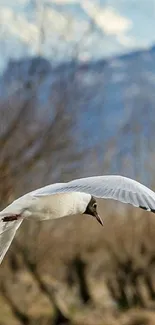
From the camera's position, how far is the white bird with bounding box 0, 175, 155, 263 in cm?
169

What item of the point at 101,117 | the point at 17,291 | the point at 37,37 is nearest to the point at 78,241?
the point at 17,291

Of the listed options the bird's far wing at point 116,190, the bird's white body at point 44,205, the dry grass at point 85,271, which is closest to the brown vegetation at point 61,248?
the dry grass at point 85,271

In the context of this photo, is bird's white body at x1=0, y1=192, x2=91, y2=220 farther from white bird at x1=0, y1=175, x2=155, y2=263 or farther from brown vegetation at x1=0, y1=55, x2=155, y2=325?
brown vegetation at x1=0, y1=55, x2=155, y2=325

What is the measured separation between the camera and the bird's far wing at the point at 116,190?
165cm

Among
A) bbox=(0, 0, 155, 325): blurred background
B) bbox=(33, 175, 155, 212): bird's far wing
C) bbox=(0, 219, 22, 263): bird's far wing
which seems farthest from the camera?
bbox=(0, 0, 155, 325): blurred background

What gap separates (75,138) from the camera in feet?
12.5

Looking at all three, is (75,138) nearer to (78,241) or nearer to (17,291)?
(78,241)

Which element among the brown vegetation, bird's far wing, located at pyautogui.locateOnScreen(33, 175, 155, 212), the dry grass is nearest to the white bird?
bird's far wing, located at pyautogui.locateOnScreen(33, 175, 155, 212)

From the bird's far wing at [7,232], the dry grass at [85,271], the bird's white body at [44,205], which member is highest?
the bird's white body at [44,205]

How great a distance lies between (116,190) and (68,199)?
1.24ft

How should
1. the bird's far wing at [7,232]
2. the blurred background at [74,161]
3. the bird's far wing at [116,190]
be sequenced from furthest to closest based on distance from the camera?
the blurred background at [74,161]
the bird's far wing at [7,232]
the bird's far wing at [116,190]

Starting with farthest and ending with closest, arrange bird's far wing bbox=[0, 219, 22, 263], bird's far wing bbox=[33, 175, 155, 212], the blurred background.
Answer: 1. the blurred background
2. bird's far wing bbox=[0, 219, 22, 263]
3. bird's far wing bbox=[33, 175, 155, 212]

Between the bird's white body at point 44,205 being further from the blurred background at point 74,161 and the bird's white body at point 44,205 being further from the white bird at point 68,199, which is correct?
the blurred background at point 74,161

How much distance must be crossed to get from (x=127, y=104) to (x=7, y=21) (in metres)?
0.83
